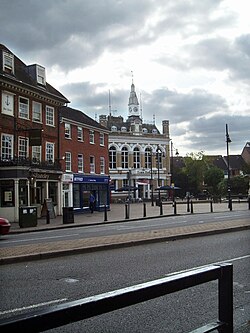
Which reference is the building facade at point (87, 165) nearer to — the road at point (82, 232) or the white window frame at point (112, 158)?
the road at point (82, 232)

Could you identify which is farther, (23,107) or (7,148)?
(7,148)

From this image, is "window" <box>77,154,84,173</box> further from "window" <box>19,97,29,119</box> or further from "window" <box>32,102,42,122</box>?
"window" <box>19,97,29,119</box>

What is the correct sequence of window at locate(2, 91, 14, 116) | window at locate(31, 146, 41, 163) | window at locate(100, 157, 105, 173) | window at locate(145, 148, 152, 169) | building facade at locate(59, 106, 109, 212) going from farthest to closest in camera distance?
1. window at locate(145, 148, 152, 169)
2. window at locate(100, 157, 105, 173)
3. building facade at locate(59, 106, 109, 212)
4. window at locate(31, 146, 41, 163)
5. window at locate(2, 91, 14, 116)

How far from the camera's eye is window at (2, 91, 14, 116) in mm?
2501

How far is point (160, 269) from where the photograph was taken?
5.47 meters

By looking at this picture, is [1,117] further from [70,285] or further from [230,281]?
[70,285]

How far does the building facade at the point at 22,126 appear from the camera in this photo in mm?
2592

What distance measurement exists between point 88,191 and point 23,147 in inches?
989

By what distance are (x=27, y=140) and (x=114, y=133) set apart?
53.5m

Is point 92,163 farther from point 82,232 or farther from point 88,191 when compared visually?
point 82,232

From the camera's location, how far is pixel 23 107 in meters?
2.79

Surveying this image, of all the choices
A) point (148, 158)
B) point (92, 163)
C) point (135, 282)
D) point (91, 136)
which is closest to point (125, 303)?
point (135, 282)

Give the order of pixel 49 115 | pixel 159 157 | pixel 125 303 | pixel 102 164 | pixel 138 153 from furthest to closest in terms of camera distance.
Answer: pixel 159 157 < pixel 138 153 < pixel 102 164 < pixel 49 115 < pixel 125 303

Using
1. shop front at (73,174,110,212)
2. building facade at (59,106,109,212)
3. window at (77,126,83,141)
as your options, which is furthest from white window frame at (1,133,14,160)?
window at (77,126,83,141)
